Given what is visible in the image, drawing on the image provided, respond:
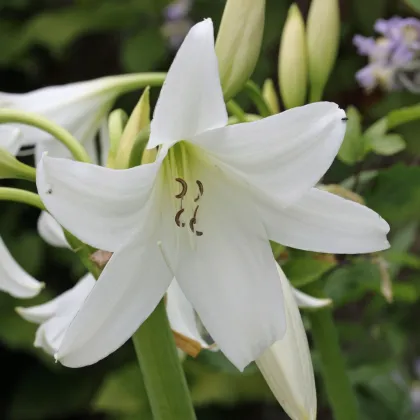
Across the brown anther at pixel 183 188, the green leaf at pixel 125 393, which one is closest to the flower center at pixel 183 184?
the brown anther at pixel 183 188

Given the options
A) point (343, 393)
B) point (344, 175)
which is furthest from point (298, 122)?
point (344, 175)

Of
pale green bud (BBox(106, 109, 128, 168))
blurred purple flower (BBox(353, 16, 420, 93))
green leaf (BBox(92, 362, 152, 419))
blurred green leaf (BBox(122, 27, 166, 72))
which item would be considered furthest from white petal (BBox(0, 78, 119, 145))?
blurred green leaf (BBox(122, 27, 166, 72))

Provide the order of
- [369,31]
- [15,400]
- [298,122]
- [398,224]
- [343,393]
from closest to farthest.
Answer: [298,122] → [343,393] → [398,224] → [369,31] → [15,400]

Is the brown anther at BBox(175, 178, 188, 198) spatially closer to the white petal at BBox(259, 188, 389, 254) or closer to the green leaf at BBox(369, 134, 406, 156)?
the white petal at BBox(259, 188, 389, 254)

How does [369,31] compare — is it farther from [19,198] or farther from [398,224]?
[19,198]

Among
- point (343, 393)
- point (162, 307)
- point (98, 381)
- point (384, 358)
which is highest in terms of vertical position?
point (162, 307)

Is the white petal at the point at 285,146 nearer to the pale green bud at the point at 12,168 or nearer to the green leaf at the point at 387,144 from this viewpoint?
the pale green bud at the point at 12,168

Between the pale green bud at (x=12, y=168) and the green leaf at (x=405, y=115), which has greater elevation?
the pale green bud at (x=12, y=168)
